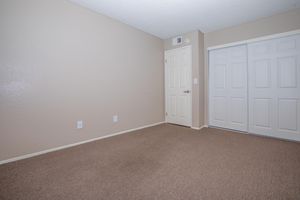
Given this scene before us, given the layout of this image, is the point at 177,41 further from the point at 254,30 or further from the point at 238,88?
the point at 238,88

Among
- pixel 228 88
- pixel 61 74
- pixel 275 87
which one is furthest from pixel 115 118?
pixel 275 87

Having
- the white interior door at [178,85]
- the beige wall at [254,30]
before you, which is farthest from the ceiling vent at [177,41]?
the beige wall at [254,30]

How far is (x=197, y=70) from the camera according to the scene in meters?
3.62

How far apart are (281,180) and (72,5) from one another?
3.69m

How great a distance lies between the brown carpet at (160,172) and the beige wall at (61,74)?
1.36 feet

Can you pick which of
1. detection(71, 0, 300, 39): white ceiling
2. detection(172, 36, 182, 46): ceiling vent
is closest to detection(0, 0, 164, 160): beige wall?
detection(71, 0, 300, 39): white ceiling

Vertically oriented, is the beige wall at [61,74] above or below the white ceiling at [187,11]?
below

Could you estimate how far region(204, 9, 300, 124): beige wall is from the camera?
2.74 m

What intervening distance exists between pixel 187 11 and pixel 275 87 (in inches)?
87.9

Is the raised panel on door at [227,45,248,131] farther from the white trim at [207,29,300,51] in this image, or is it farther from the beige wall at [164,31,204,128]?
the beige wall at [164,31,204,128]

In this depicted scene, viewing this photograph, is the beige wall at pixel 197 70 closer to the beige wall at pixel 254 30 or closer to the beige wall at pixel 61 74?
the beige wall at pixel 254 30

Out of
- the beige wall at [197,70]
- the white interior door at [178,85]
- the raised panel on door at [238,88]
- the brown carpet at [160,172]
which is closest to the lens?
the brown carpet at [160,172]

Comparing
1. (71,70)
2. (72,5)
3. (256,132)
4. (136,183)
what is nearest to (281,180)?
(136,183)

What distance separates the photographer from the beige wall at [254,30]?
108 inches
